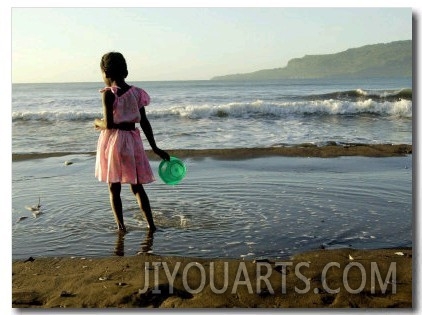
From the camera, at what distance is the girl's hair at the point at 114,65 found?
13.1ft

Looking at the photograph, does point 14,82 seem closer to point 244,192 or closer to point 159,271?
point 159,271

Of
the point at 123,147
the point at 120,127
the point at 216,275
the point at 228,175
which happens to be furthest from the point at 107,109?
the point at 228,175

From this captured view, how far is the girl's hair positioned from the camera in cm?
399

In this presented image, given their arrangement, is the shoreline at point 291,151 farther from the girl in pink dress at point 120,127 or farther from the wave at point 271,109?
the girl in pink dress at point 120,127

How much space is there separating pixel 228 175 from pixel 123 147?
5.64ft

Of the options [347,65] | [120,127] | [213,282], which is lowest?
[213,282]

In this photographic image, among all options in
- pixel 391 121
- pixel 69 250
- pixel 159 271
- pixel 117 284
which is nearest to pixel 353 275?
pixel 159 271

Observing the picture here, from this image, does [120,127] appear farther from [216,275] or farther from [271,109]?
[271,109]

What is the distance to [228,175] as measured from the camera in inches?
220

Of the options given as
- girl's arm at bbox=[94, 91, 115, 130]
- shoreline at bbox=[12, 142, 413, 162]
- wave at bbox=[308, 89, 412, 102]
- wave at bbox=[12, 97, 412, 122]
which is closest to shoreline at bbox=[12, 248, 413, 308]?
girl's arm at bbox=[94, 91, 115, 130]

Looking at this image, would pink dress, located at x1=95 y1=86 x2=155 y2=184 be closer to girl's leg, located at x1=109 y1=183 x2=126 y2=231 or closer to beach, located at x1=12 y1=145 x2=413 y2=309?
girl's leg, located at x1=109 y1=183 x2=126 y2=231

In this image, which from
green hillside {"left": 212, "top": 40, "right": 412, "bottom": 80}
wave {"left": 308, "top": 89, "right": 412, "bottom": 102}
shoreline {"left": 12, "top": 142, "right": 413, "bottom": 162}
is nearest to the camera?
green hillside {"left": 212, "top": 40, "right": 412, "bottom": 80}

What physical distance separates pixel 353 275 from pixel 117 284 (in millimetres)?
1479

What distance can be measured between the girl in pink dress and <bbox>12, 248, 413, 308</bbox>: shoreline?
603 millimetres
